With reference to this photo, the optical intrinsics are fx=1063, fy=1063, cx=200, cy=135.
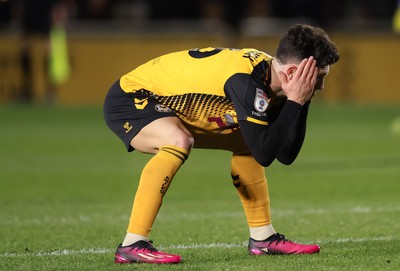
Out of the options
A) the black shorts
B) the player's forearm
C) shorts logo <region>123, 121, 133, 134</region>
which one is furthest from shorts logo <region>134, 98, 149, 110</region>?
the player's forearm

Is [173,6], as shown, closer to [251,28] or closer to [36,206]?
[251,28]

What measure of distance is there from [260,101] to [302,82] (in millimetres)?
233

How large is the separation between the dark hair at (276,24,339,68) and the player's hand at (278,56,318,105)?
4cm

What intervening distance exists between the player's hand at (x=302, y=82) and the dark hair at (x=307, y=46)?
4cm

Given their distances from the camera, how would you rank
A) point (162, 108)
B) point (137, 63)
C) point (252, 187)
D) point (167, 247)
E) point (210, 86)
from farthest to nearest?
point (137, 63), point (167, 247), point (252, 187), point (162, 108), point (210, 86)

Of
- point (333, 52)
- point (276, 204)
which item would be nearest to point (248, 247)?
point (333, 52)

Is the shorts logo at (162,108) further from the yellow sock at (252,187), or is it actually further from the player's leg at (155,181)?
the yellow sock at (252,187)

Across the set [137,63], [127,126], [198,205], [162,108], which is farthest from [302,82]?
[137,63]

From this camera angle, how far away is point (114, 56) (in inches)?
853

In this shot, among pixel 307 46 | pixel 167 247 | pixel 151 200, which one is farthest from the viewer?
pixel 167 247

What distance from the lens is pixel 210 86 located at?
5605 millimetres

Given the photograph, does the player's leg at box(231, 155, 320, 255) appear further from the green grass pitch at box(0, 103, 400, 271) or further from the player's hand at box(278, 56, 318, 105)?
the player's hand at box(278, 56, 318, 105)

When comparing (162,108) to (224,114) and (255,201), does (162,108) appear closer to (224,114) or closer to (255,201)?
(224,114)

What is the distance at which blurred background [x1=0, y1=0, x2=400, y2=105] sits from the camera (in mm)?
21406
